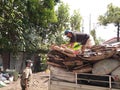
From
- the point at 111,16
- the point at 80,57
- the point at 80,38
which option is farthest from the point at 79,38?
the point at 111,16

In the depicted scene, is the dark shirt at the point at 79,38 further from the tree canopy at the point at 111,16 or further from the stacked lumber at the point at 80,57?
the tree canopy at the point at 111,16

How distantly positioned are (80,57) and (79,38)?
46.7 inches

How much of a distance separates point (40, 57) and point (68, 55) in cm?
1772

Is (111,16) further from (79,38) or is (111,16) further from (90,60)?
(90,60)

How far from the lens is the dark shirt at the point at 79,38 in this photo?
5719mm

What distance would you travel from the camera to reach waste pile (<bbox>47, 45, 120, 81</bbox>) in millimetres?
4363

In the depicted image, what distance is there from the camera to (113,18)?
83.4 feet

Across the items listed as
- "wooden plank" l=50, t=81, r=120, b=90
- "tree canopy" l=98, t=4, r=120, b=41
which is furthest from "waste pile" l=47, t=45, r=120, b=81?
"tree canopy" l=98, t=4, r=120, b=41

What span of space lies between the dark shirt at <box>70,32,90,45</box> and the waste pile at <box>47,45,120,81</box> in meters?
0.74

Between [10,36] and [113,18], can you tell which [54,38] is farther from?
[113,18]

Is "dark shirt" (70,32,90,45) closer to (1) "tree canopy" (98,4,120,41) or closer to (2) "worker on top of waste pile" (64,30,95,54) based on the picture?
(2) "worker on top of waste pile" (64,30,95,54)

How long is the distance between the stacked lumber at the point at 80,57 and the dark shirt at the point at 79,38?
0.77 metres

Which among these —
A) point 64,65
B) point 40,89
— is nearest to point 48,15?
point 40,89

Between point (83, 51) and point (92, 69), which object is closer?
point (92, 69)
